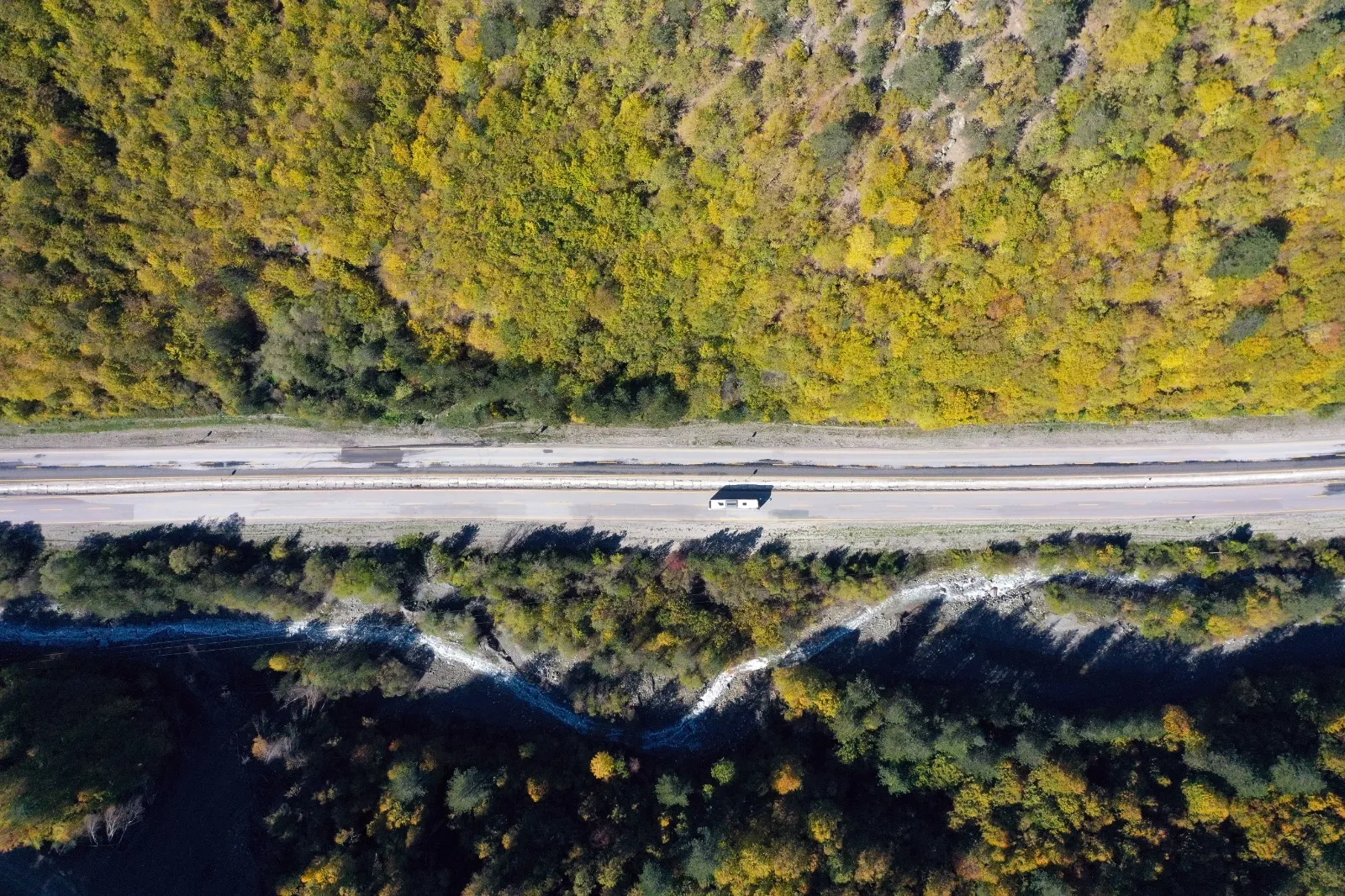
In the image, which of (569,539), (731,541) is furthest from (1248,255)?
(569,539)

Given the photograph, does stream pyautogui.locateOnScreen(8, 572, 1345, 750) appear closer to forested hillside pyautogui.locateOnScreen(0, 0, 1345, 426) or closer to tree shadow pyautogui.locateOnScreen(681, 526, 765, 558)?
tree shadow pyautogui.locateOnScreen(681, 526, 765, 558)

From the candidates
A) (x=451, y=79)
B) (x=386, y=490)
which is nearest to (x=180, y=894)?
(x=386, y=490)

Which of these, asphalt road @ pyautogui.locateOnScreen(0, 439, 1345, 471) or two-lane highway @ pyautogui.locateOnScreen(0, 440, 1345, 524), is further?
asphalt road @ pyautogui.locateOnScreen(0, 439, 1345, 471)

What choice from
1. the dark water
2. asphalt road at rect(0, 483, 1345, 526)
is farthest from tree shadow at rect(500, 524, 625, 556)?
the dark water

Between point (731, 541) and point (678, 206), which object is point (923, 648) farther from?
point (678, 206)

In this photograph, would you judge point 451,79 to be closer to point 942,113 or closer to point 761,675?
point 942,113
